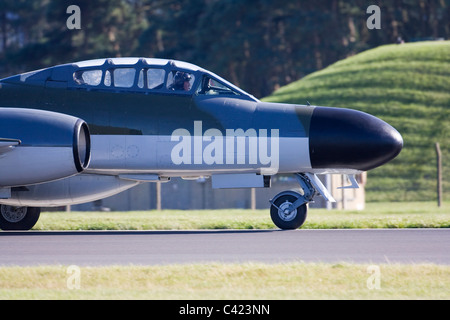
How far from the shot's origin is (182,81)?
51.1 ft

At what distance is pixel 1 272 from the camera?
947cm

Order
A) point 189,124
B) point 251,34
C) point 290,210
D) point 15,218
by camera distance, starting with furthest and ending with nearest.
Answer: point 251,34 < point 15,218 < point 290,210 < point 189,124

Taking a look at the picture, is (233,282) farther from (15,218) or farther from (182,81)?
(15,218)

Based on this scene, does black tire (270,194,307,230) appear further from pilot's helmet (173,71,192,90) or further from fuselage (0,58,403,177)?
pilot's helmet (173,71,192,90)

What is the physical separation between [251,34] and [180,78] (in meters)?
56.5

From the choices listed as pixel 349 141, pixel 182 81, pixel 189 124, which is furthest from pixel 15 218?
pixel 349 141

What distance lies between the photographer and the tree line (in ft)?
235

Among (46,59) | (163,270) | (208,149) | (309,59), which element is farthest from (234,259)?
(46,59)

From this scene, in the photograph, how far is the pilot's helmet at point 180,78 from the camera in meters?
15.5

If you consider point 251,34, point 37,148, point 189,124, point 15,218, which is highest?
point 251,34

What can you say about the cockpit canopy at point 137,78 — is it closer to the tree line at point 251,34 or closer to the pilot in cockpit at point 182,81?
the pilot in cockpit at point 182,81

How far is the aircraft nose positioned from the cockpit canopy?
1644 millimetres

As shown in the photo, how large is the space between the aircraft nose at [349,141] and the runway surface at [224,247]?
1.20 meters
